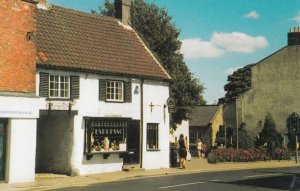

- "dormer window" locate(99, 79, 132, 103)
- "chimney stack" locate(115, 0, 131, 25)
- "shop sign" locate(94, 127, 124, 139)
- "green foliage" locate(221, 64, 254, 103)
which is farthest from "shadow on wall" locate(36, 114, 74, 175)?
"green foliage" locate(221, 64, 254, 103)

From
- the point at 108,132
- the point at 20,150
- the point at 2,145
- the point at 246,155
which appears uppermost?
the point at 108,132

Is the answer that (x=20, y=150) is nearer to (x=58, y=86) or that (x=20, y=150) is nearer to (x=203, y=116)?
(x=58, y=86)

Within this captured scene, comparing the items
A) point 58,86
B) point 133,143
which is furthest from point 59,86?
point 133,143

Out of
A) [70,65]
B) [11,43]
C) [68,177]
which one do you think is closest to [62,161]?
[68,177]

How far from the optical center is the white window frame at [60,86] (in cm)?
2282

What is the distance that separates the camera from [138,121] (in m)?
26.8

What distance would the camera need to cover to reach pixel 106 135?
24906 millimetres

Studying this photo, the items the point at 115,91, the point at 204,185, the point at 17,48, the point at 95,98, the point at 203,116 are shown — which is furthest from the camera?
the point at 203,116

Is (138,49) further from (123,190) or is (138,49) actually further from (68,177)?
(123,190)

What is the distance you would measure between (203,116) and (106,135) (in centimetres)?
3612

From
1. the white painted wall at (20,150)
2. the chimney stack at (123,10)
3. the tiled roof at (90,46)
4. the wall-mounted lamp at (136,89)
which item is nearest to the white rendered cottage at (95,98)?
the tiled roof at (90,46)

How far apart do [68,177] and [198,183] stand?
6.79 metres

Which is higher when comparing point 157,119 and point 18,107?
point 18,107

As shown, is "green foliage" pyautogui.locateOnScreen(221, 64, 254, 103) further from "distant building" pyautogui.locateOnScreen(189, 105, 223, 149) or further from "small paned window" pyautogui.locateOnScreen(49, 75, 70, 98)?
"small paned window" pyautogui.locateOnScreen(49, 75, 70, 98)
